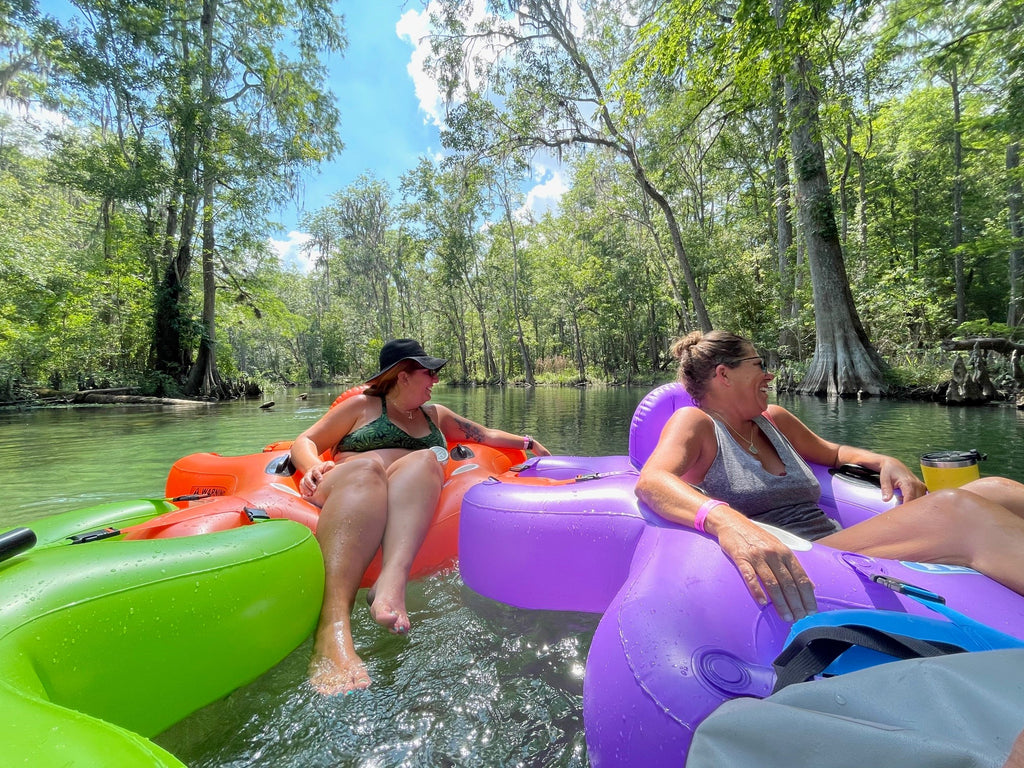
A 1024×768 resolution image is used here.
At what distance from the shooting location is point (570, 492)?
6.42 ft

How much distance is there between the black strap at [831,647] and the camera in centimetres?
85

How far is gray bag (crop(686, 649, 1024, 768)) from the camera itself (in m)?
Answer: 0.55

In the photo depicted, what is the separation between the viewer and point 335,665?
4.83 feet

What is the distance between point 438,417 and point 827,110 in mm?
5713

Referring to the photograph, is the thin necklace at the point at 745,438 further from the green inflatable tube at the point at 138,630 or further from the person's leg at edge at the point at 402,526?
the green inflatable tube at the point at 138,630

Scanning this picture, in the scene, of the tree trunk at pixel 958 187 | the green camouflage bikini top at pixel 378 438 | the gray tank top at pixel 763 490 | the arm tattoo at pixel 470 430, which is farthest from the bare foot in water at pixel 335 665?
the tree trunk at pixel 958 187

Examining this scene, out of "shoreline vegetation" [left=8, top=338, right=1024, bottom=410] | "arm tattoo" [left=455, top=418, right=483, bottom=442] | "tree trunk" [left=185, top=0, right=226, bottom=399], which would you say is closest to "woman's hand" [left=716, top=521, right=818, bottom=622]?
"arm tattoo" [left=455, top=418, right=483, bottom=442]

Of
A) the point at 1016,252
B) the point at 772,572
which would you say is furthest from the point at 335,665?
the point at 1016,252

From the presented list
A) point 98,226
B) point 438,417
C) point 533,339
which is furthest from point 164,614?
point 533,339

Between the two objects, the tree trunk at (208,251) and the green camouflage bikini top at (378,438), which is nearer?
the green camouflage bikini top at (378,438)

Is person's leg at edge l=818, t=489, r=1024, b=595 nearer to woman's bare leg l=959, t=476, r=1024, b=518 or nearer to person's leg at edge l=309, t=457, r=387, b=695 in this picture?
woman's bare leg l=959, t=476, r=1024, b=518

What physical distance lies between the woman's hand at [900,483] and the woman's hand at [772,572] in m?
1.06

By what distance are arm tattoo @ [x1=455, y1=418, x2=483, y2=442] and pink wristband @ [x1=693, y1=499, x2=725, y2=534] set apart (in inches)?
76.0

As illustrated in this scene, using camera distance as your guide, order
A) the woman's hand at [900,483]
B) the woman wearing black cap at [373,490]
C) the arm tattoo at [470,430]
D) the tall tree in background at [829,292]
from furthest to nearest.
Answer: the tall tree in background at [829,292], the arm tattoo at [470,430], the woman's hand at [900,483], the woman wearing black cap at [373,490]
